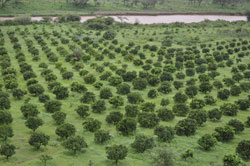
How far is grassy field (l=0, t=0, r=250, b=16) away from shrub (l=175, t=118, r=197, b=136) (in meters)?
112

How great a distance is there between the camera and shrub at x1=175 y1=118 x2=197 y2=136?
29.3 metres

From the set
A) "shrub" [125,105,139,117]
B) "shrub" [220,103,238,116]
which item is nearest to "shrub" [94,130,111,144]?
"shrub" [125,105,139,117]

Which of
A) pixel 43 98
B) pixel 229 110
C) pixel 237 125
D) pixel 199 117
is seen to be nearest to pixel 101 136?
pixel 199 117

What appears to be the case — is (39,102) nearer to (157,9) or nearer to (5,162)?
(5,162)

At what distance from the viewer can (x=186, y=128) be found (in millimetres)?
29281

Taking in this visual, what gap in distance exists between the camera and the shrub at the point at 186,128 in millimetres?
29297

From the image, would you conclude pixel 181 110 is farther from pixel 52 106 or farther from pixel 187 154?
pixel 52 106

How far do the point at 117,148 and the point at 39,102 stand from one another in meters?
17.7

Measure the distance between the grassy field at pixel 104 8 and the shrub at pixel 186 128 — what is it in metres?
112

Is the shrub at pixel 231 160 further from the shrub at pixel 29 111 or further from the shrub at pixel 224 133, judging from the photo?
the shrub at pixel 29 111

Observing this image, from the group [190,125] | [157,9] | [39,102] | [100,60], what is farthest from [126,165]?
[157,9]

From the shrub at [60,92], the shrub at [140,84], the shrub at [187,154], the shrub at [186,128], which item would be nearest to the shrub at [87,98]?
the shrub at [60,92]

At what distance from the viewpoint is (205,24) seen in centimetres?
10850

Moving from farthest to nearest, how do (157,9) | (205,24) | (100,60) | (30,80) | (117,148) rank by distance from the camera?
(157,9), (205,24), (100,60), (30,80), (117,148)
